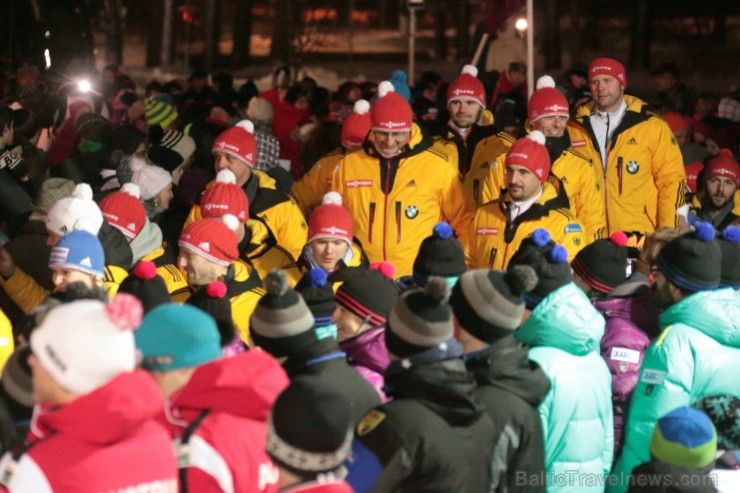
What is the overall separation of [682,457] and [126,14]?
19801 mm

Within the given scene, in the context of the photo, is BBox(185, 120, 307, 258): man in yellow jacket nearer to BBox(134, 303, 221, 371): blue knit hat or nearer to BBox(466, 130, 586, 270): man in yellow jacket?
BBox(466, 130, 586, 270): man in yellow jacket

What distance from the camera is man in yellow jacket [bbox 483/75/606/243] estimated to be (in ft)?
29.8

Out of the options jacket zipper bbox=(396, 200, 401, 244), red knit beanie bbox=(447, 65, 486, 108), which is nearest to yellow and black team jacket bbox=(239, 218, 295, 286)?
jacket zipper bbox=(396, 200, 401, 244)

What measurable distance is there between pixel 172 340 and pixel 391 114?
16.2ft

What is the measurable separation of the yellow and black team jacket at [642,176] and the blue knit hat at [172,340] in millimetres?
5890

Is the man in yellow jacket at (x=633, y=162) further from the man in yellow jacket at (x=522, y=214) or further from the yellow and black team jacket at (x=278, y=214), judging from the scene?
the yellow and black team jacket at (x=278, y=214)

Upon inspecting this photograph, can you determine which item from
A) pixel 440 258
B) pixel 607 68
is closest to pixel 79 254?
pixel 440 258

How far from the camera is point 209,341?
4.32 m

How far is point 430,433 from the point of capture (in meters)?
4.46

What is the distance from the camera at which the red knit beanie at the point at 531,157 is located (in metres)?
8.34

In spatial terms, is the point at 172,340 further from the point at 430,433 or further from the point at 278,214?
the point at 278,214

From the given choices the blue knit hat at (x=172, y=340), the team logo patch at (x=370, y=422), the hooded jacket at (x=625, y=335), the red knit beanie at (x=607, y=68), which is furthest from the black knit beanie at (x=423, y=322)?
the red knit beanie at (x=607, y=68)

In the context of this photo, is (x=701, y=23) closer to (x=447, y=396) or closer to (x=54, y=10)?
(x=54, y=10)

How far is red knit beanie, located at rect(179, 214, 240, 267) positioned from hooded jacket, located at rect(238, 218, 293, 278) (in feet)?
3.73
